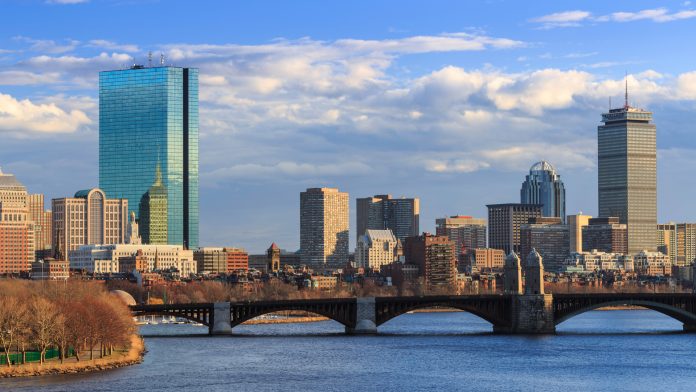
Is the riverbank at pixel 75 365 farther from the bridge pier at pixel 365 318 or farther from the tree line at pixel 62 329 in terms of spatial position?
the bridge pier at pixel 365 318

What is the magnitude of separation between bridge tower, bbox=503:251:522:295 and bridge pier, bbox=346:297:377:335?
18.5 m

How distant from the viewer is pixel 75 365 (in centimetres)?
11038

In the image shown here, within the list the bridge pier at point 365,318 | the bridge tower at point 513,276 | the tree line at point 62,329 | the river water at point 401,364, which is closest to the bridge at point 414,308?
the bridge pier at point 365,318

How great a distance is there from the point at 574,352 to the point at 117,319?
41.0 meters

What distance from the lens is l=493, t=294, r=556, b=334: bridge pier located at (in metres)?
164

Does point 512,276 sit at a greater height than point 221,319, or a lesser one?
greater

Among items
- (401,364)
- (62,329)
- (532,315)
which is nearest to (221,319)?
(532,315)

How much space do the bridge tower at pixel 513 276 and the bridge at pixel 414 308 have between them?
17.8 ft

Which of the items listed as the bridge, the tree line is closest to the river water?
the bridge

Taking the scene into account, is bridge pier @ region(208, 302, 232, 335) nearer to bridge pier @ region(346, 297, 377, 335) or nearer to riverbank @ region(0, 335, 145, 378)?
bridge pier @ region(346, 297, 377, 335)

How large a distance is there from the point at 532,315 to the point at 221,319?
3280 centimetres

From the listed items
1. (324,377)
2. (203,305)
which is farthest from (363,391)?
(203,305)

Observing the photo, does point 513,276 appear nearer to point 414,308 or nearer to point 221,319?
point 414,308

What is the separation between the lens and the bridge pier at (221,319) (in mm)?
158750
